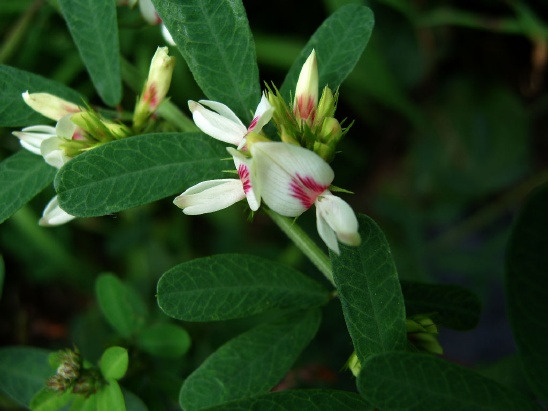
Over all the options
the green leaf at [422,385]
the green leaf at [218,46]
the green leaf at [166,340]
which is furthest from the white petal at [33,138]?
the green leaf at [422,385]

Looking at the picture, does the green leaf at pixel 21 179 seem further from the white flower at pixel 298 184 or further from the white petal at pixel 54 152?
the white flower at pixel 298 184

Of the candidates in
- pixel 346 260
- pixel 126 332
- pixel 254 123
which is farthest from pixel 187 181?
pixel 126 332

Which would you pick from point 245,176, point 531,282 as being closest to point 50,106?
point 245,176

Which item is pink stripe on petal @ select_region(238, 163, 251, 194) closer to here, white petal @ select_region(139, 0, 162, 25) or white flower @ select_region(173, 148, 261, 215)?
white flower @ select_region(173, 148, 261, 215)

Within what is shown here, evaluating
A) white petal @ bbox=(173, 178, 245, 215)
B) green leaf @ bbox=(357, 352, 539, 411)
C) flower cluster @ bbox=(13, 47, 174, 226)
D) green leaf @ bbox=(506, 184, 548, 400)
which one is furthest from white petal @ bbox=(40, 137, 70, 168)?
green leaf @ bbox=(506, 184, 548, 400)

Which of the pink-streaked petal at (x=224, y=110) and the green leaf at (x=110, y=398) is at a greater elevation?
the pink-streaked petal at (x=224, y=110)

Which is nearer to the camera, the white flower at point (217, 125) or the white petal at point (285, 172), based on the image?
the white petal at point (285, 172)
